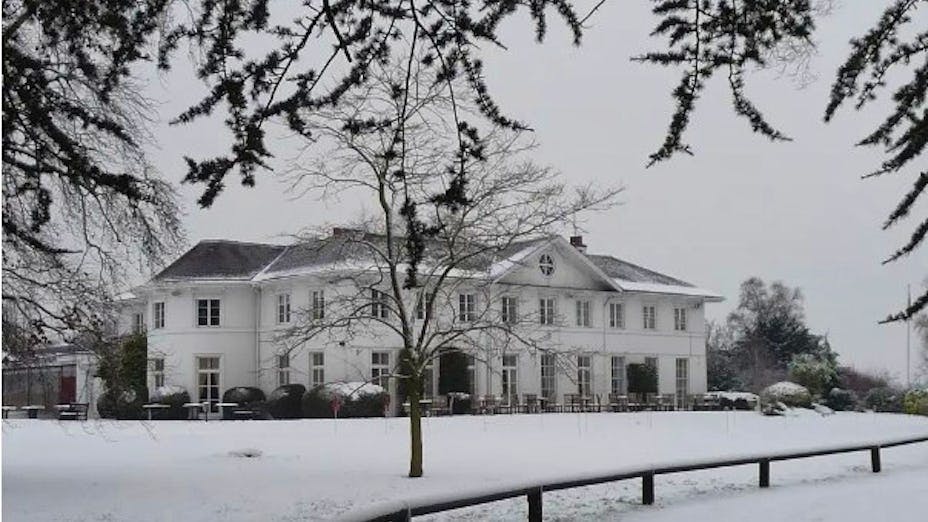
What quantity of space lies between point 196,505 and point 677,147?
11.2 m

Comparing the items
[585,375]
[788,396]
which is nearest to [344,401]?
[585,375]

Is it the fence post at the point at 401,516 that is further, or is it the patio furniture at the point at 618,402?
the patio furniture at the point at 618,402

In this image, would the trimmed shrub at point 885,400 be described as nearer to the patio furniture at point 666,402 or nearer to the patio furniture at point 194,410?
the patio furniture at point 666,402

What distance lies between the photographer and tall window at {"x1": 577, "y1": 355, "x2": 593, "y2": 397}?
40.7m

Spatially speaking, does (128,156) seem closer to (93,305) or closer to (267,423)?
(93,305)

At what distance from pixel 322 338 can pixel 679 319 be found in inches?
656

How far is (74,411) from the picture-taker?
115ft

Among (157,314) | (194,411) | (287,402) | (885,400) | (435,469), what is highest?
(157,314)

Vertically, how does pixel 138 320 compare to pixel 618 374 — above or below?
above

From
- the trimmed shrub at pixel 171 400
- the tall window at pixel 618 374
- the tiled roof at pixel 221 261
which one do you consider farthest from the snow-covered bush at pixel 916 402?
the trimmed shrub at pixel 171 400

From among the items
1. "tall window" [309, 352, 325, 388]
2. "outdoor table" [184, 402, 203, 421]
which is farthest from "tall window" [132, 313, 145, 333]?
"tall window" [309, 352, 325, 388]

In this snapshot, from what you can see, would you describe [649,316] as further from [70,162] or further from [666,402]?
[70,162]

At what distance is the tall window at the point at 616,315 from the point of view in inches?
1674

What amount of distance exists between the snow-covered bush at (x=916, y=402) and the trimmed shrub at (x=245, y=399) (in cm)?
2354
